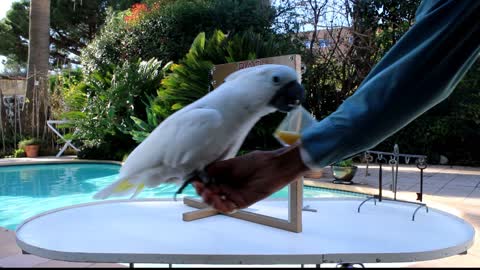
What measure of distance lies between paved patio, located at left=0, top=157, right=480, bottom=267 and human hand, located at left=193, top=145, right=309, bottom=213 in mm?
2484

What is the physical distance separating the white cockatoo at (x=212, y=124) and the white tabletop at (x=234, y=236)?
2.23 metres

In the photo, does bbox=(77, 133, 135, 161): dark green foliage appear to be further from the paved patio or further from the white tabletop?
the white tabletop

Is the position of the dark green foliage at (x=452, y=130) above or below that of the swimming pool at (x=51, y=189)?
above

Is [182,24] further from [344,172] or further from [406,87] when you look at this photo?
[406,87]

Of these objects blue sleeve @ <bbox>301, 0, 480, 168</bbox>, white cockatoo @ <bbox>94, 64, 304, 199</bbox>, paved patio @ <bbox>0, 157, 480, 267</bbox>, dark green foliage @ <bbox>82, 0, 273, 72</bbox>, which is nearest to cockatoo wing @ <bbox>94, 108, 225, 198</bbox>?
white cockatoo @ <bbox>94, 64, 304, 199</bbox>

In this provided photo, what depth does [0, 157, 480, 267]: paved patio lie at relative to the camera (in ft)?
10.6

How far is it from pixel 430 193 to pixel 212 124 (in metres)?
6.50

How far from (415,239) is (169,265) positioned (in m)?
2.06

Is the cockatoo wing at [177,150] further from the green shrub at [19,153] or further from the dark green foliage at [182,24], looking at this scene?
the green shrub at [19,153]

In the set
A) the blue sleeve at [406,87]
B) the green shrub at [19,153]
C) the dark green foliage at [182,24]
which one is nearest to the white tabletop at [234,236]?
the blue sleeve at [406,87]

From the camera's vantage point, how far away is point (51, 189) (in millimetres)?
8227

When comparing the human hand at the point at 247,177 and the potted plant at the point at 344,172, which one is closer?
the human hand at the point at 247,177

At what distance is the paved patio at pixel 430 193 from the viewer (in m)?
3.23

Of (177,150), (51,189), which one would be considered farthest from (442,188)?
(51,189)
